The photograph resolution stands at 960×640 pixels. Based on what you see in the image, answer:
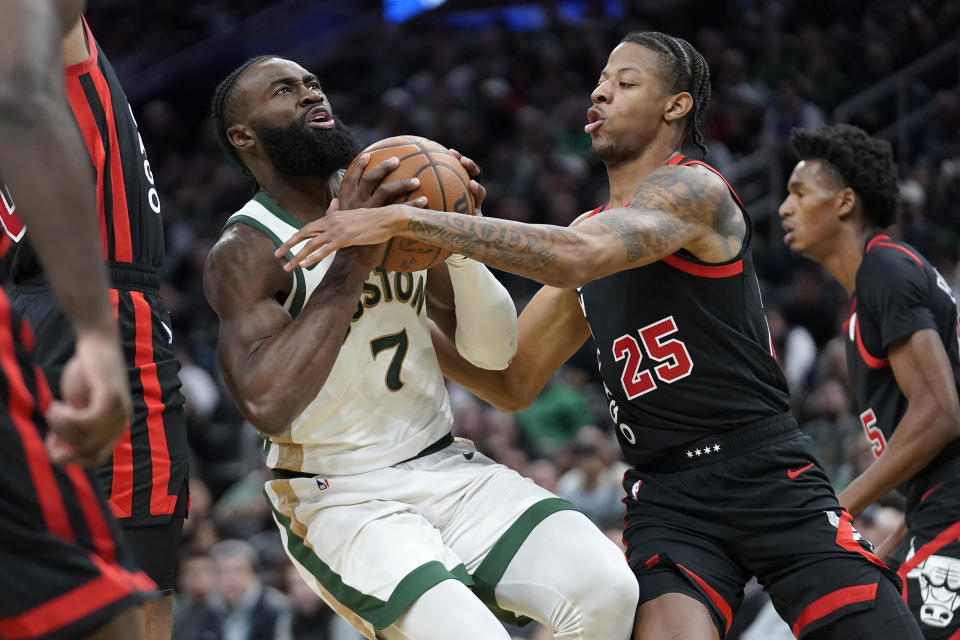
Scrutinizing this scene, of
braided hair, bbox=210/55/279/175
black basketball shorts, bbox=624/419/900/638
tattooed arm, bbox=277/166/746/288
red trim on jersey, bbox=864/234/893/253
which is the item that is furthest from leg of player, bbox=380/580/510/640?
red trim on jersey, bbox=864/234/893/253

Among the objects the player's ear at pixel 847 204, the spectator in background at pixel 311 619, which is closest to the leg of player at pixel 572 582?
the player's ear at pixel 847 204

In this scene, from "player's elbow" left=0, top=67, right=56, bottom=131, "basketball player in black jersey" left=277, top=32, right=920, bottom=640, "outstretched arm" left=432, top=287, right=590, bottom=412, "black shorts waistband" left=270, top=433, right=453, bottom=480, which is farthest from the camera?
"outstretched arm" left=432, top=287, right=590, bottom=412

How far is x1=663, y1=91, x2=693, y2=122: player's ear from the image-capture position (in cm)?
408

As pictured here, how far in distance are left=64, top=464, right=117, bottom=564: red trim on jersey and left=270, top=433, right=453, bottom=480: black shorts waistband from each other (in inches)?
62.5

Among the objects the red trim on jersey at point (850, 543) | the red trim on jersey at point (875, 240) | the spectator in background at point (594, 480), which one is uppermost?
the red trim on jersey at point (875, 240)

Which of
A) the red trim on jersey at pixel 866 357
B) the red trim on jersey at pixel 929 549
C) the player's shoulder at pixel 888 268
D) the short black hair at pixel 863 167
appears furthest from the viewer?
the short black hair at pixel 863 167

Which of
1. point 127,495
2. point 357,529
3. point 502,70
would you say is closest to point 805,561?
point 357,529

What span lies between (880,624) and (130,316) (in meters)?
2.42

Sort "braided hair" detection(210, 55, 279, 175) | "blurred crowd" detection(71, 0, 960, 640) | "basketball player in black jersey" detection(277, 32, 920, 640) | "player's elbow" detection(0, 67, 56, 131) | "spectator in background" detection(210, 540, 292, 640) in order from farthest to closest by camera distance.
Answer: "blurred crowd" detection(71, 0, 960, 640)
"spectator in background" detection(210, 540, 292, 640)
"braided hair" detection(210, 55, 279, 175)
"basketball player in black jersey" detection(277, 32, 920, 640)
"player's elbow" detection(0, 67, 56, 131)

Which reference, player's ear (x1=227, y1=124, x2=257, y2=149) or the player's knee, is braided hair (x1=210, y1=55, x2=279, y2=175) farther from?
the player's knee

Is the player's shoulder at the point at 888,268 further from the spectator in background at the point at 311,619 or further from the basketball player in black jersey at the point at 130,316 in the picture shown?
the spectator in background at the point at 311,619

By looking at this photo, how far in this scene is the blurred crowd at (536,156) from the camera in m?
8.88

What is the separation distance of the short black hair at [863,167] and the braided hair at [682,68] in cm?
117

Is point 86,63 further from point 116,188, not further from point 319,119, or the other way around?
point 319,119
